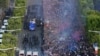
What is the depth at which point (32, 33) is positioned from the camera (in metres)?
28.9

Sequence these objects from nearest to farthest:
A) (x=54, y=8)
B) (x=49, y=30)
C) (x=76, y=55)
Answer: (x=76, y=55) → (x=49, y=30) → (x=54, y=8)

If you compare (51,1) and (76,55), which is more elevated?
(51,1)

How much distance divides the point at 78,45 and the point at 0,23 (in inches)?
244

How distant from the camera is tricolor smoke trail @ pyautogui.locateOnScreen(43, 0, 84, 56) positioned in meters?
27.5

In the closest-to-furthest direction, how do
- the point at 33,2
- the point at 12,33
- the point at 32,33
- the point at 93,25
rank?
the point at 12,33 → the point at 93,25 → the point at 32,33 → the point at 33,2

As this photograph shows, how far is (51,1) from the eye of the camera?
31547mm

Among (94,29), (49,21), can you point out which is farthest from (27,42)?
(94,29)

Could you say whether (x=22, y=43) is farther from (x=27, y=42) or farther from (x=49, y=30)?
(x=49, y=30)

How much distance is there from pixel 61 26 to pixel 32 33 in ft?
6.92

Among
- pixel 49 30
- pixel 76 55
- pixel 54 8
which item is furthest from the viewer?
pixel 54 8

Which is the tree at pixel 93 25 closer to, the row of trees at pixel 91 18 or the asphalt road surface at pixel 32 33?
the row of trees at pixel 91 18

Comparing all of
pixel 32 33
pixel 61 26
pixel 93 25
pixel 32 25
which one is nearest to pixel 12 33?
pixel 32 33

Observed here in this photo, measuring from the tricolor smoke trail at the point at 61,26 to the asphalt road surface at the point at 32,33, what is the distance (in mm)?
432

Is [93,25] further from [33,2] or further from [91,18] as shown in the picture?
[33,2]
